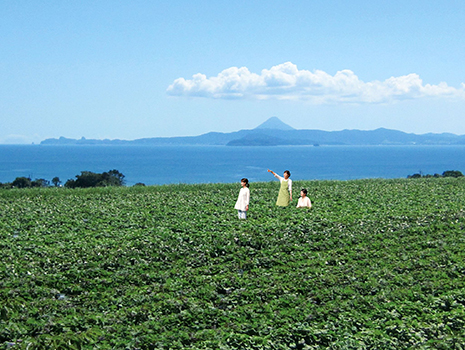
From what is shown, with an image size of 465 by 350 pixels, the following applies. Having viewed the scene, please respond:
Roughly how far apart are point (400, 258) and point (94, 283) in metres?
9.39

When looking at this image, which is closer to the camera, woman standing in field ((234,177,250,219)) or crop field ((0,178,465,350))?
crop field ((0,178,465,350))

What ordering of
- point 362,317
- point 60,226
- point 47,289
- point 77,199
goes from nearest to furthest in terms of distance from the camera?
point 362,317 < point 47,289 < point 60,226 < point 77,199

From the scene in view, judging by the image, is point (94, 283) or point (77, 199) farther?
point (77, 199)

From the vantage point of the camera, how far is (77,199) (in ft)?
80.6

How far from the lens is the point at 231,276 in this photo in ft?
41.4

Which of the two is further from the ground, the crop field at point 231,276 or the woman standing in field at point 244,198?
the woman standing in field at point 244,198

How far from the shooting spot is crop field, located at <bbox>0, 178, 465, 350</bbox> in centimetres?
912

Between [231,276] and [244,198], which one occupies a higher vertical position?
[244,198]

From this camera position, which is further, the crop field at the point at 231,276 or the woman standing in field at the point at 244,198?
the woman standing in field at the point at 244,198

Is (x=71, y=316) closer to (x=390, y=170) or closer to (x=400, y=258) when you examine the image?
(x=400, y=258)

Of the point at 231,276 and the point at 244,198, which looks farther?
the point at 244,198

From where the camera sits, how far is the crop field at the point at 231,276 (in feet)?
29.9

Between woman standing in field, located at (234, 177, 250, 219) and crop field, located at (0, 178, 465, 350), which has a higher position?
woman standing in field, located at (234, 177, 250, 219)

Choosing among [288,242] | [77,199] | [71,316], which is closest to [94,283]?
[71,316]
